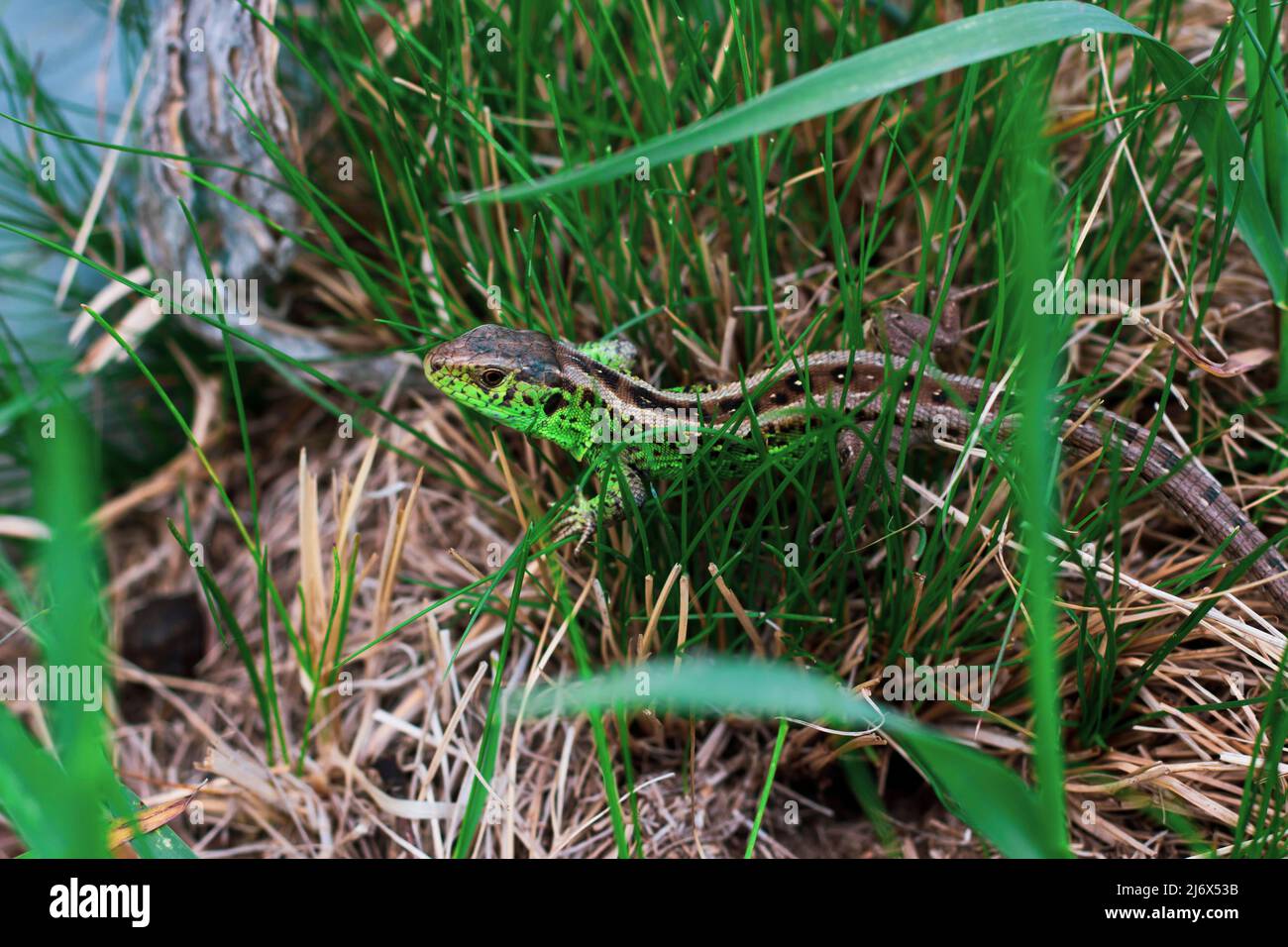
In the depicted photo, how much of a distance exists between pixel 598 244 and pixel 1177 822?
2.36 m

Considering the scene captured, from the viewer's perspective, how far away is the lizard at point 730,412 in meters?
2.62

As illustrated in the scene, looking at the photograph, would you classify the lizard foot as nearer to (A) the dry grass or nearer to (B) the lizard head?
(A) the dry grass

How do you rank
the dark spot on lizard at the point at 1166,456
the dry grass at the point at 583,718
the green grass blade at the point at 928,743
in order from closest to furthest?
the green grass blade at the point at 928,743, the dry grass at the point at 583,718, the dark spot on lizard at the point at 1166,456

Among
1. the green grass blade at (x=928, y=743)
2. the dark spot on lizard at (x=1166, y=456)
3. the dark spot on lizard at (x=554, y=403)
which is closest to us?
the green grass blade at (x=928, y=743)

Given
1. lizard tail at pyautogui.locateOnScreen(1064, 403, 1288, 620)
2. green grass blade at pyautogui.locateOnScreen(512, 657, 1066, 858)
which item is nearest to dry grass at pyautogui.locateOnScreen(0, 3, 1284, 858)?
lizard tail at pyautogui.locateOnScreen(1064, 403, 1288, 620)

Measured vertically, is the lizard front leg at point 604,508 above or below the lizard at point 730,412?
below

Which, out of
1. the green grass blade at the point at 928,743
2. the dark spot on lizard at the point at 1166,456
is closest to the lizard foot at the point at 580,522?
the green grass blade at the point at 928,743

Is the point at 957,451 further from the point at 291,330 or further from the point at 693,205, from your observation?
the point at 291,330

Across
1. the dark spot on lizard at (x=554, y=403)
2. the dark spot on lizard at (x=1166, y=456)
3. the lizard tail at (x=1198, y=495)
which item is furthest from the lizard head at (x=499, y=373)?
the dark spot on lizard at (x=1166, y=456)

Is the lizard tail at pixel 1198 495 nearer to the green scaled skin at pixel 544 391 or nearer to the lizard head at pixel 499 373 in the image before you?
the green scaled skin at pixel 544 391

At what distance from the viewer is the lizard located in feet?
8.59

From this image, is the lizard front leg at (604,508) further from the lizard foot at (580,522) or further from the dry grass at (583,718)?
the dry grass at (583,718)

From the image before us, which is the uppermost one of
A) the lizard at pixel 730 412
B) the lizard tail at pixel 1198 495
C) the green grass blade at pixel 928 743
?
the lizard at pixel 730 412

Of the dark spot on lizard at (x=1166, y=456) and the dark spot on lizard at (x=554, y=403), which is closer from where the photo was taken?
the dark spot on lizard at (x=1166, y=456)
